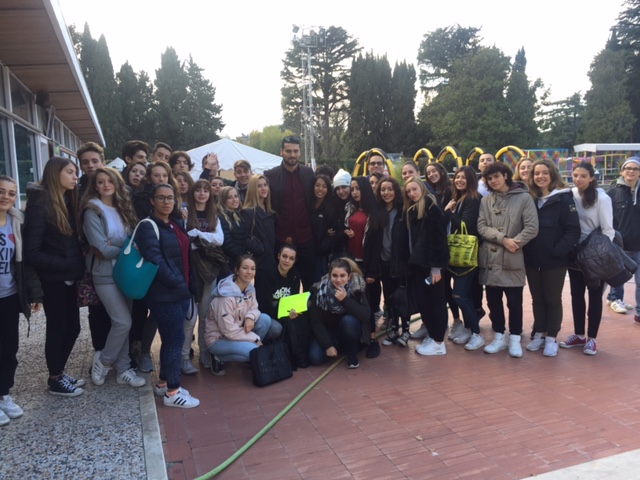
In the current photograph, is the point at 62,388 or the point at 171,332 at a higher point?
the point at 171,332

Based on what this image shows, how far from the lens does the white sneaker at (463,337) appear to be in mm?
5598

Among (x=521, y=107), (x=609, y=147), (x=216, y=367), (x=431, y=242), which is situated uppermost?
(x=521, y=107)

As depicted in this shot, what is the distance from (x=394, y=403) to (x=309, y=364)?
3.71 feet

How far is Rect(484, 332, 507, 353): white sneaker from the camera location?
5.25 m

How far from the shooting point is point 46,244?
3.85 meters

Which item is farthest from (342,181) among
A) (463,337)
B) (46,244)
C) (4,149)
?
(4,149)

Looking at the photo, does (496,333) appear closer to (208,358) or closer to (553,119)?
(208,358)

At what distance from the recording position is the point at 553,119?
56531 mm

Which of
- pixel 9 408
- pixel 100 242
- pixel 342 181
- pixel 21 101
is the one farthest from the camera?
pixel 21 101

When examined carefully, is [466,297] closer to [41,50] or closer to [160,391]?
[160,391]

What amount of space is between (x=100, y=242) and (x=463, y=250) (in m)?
3.37

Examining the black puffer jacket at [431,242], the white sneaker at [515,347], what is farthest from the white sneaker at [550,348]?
the black puffer jacket at [431,242]

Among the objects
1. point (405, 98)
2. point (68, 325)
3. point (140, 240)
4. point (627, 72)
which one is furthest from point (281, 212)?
point (627, 72)

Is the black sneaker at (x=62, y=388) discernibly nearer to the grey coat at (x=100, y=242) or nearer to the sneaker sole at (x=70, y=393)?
the sneaker sole at (x=70, y=393)
